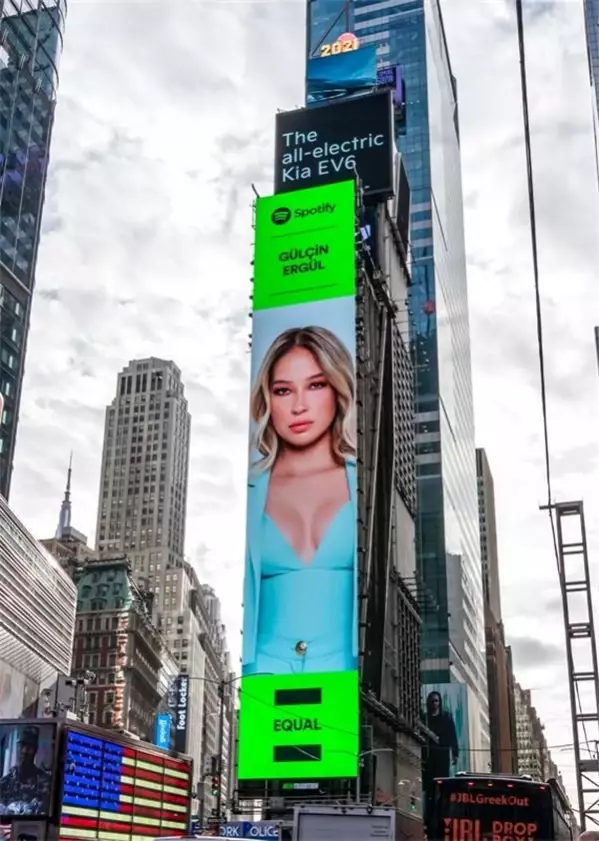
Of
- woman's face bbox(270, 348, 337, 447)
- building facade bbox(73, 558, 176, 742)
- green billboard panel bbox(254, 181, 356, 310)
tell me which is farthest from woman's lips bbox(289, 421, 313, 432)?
building facade bbox(73, 558, 176, 742)

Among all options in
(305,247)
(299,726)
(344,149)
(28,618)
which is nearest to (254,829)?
(299,726)

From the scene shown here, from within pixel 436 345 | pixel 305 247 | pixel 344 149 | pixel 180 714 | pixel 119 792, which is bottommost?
pixel 119 792

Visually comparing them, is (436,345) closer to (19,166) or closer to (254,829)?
(19,166)

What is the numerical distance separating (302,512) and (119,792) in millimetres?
53213

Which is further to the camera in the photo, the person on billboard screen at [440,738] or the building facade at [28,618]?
the person on billboard screen at [440,738]

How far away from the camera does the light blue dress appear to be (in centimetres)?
6888

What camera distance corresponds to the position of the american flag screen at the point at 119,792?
61.4 ft

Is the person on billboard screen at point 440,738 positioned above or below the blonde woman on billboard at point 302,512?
below

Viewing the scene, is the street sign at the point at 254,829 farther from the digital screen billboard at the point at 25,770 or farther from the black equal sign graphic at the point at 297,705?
the black equal sign graphic at the point at 297,705

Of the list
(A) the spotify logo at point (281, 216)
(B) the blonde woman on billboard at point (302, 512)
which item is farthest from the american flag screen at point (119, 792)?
(A) the spotify logo at point (281, 216)

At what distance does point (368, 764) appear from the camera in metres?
70.4

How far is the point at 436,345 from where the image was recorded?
441 feet

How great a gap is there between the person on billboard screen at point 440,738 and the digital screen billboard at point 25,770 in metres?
97.4

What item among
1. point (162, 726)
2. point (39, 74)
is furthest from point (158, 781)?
point (39, 74)
